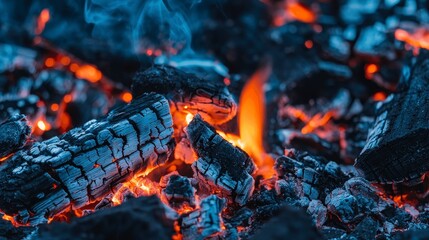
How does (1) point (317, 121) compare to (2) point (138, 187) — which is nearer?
(2) point (138, 187)

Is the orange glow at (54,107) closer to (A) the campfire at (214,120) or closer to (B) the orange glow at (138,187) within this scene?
(A) the campfire at (214,120)

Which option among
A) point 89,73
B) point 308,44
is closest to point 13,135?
point 89,73

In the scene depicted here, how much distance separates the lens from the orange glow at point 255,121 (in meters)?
Answer: 2.91

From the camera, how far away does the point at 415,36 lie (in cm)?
384

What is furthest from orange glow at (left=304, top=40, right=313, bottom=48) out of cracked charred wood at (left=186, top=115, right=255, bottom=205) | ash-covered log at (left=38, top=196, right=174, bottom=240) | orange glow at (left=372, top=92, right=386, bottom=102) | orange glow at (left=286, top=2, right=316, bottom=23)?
ash-covered log at (left=38, top=196, right=174, bottom=240)

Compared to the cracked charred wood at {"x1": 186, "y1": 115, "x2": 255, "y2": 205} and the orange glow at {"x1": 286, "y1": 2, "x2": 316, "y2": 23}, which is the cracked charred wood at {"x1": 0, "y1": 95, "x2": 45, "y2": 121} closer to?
the cracked charred wood at {"x1": 186, "y1": 115, "x2": 255, "y2": 205}

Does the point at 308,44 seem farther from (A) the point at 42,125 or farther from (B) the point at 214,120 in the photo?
(A) the point at 42,125

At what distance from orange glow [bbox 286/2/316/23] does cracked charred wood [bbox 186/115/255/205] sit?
2248 mm

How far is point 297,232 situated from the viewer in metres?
1.63

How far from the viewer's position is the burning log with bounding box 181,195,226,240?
2.02 m

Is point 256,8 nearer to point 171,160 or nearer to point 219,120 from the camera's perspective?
Result: point 219,120

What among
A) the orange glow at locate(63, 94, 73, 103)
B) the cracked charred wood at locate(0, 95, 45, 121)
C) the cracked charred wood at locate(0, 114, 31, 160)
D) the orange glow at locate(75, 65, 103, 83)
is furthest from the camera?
the orange glow at locate(75, 65, 103, 83)

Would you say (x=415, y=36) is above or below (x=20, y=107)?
above

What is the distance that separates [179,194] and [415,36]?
108 inches
